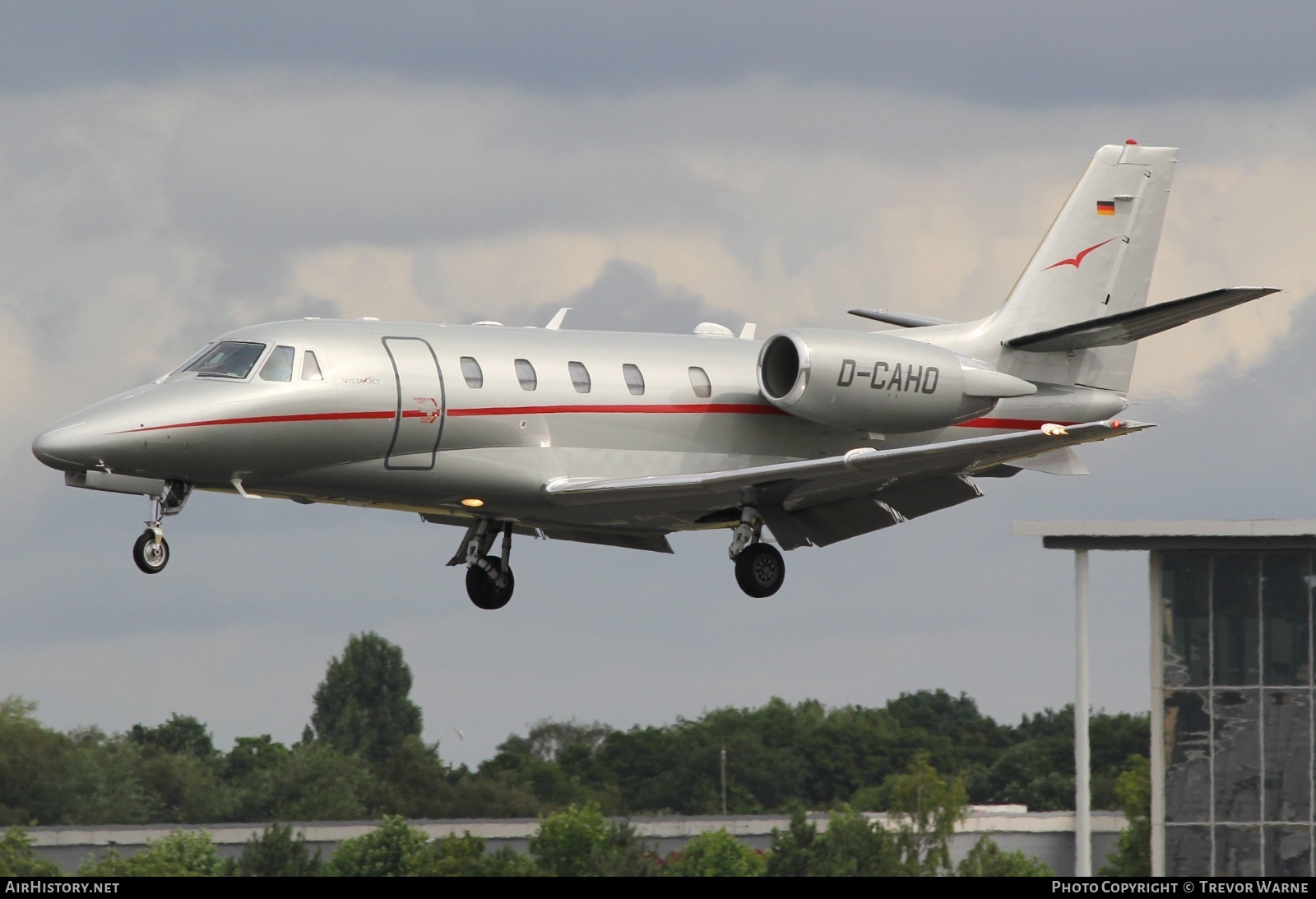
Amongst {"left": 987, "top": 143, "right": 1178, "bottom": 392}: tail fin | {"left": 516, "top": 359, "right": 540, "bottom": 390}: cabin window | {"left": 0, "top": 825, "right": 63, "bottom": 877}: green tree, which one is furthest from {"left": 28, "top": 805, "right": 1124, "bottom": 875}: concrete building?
{"left": 516, "top": 359, "right": 540, "bottom": 390}: cabin window

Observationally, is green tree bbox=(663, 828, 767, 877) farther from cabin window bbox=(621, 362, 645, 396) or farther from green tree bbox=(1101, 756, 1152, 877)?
cabin window bbox=(621, 362, 645, 396)

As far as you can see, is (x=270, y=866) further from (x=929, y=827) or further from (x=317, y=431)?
(x=317, y=431)

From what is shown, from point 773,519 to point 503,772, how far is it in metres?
54.7

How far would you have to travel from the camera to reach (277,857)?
68.2 meters

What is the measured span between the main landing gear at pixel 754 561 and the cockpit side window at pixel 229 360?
7.37m

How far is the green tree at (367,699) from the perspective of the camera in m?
113

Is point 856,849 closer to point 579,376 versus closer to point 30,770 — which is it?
point 30,770

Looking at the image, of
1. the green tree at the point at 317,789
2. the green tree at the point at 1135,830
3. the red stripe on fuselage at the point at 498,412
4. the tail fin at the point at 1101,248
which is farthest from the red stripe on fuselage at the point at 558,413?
the green tree at the point at 317,789

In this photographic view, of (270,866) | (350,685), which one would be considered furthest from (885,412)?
(350,685)

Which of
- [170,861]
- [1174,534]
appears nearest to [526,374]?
[1174,534]

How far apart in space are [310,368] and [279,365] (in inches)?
15.7

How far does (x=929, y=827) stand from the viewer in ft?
236

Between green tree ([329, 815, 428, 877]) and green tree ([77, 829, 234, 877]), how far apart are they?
3669 mm

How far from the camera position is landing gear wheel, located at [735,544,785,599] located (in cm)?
3052
